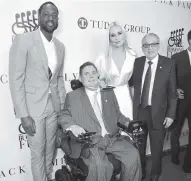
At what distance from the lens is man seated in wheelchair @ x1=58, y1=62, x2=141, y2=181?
2275mm

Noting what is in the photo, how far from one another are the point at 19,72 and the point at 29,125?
1.74ft

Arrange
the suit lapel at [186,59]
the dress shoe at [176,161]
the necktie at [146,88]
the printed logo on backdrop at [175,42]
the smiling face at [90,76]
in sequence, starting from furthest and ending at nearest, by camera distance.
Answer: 1. the printed logo on backdrop at [175,42]
2. the dress shoe at [176,161]
3. the suit lapel at [186,59]
4. the necktie at [146,88]
5. the smiling face at [90,76]

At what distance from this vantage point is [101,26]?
11.1ft

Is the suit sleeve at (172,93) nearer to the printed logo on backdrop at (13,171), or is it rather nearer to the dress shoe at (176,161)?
the dress shoe at (176,161)

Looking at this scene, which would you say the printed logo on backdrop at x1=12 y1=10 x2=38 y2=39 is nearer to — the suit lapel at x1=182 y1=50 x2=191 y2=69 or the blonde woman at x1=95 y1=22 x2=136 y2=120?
the blonde woman at x1=95 y1=22 x2=136 y2=120

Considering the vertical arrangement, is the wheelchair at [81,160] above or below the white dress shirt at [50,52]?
below

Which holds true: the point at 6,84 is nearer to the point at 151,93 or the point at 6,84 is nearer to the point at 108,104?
the point at 108,104

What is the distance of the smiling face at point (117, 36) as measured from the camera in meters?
2.91

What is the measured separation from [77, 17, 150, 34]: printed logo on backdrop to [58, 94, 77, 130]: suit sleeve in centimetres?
110

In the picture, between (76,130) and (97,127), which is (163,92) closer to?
(97,127)

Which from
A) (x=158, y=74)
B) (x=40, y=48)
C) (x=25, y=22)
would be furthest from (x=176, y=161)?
(x=25, y=22)

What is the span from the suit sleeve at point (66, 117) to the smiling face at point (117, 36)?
2.90ft

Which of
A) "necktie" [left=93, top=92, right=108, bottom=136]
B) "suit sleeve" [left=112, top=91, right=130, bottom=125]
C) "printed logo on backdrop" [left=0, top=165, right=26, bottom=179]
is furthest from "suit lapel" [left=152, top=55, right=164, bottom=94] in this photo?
"printed logo on backdrop" [left=0, top=165, right=26, bottom=179]

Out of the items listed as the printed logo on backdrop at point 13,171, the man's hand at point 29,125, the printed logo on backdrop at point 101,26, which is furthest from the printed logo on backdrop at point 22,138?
the printed logo on backdrop at point 101,26
